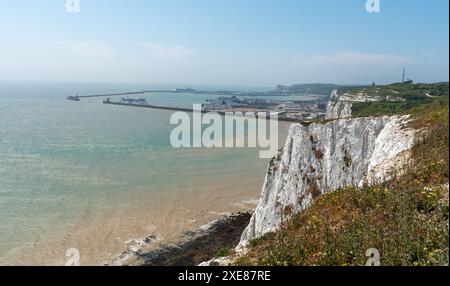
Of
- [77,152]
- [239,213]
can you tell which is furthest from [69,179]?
[239,213]

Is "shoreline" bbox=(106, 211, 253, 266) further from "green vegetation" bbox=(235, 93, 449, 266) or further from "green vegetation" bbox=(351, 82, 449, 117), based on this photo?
"green vegetation" bbox=(235, 93, 449, 266)

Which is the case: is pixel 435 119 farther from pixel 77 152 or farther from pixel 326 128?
pixel 77 152

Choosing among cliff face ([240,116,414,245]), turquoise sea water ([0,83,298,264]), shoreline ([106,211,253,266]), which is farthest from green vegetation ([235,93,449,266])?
turquoise sea water ([0,83,298,264])

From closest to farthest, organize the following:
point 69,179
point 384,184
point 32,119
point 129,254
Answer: point 384,184
point 129,254
point 69,179
point 32,119

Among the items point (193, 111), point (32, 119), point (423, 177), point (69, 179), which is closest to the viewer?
point (423, 177)

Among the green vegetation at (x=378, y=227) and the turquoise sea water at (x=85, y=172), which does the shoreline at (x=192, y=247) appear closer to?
the turquoise sea water at (x=85, y=172)

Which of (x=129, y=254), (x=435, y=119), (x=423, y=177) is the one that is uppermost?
(x=435, y=119)
